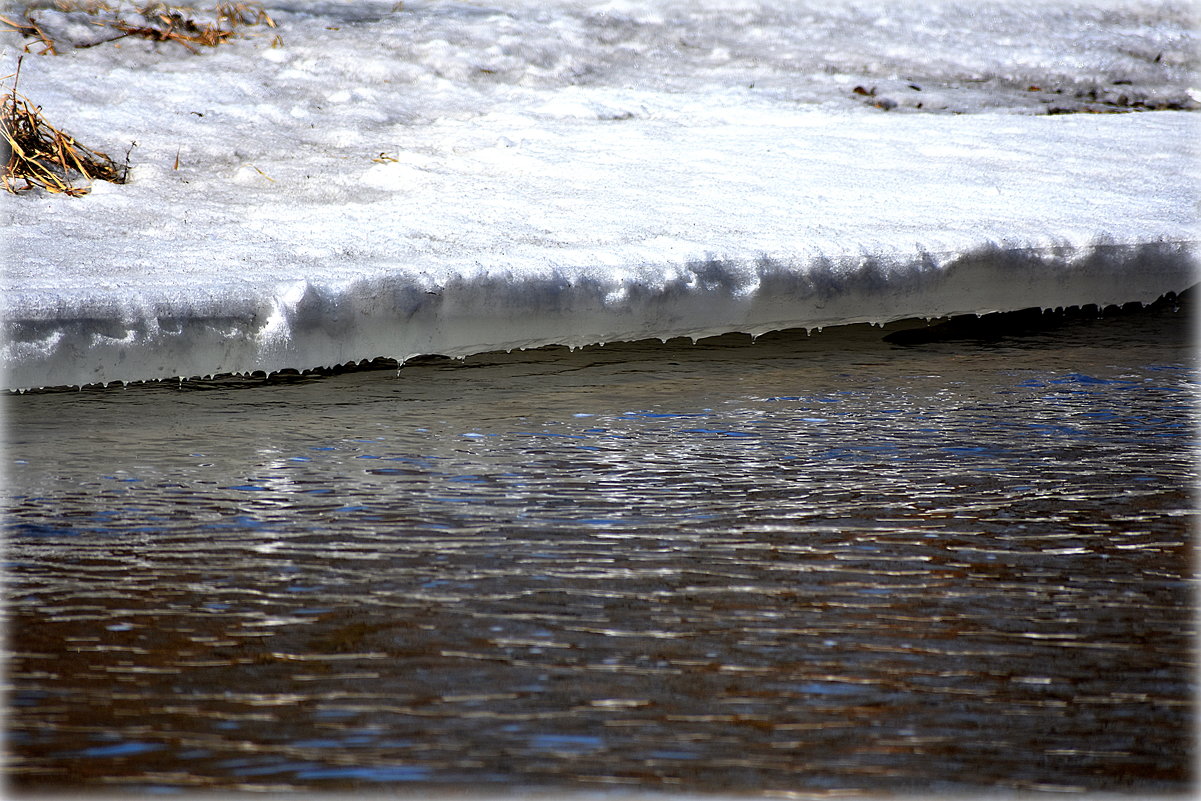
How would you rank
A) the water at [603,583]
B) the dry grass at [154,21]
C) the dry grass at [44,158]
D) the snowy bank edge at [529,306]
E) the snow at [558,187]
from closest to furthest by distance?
1. the water at [603,583]
2. the snowy bank edge at [529,306]
3. the snow at [558,187]
4. the dry grass at [44,158]
5. the dry grass at [154,21]

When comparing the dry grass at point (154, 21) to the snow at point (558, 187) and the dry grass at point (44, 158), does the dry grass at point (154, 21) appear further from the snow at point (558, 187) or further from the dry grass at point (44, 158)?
the dry grass at point (44, 158)

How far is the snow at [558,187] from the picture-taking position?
275 centimetres

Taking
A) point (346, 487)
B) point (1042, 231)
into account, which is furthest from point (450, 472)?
point (1042, 231)

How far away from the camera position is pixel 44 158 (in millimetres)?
3504

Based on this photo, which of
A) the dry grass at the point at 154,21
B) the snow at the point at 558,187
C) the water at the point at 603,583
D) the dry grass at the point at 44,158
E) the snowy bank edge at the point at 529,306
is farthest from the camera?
the dry grass at the point at 154,21

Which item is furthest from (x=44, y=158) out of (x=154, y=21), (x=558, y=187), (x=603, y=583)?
(x=603, y=583)

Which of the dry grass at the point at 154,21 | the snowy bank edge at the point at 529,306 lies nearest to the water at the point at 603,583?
the snowy bank edge at the point at 529,306

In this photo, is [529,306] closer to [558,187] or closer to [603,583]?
[558,187]

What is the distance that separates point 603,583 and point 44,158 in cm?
250

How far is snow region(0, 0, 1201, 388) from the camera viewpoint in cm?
275

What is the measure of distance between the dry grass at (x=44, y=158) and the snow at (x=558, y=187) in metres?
0.09

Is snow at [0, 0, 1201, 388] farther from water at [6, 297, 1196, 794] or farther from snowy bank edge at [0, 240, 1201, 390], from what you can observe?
water at [6, 297, 1196, 794]

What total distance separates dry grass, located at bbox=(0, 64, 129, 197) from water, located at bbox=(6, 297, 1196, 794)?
1.06 meters

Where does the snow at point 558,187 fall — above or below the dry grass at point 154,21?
below
